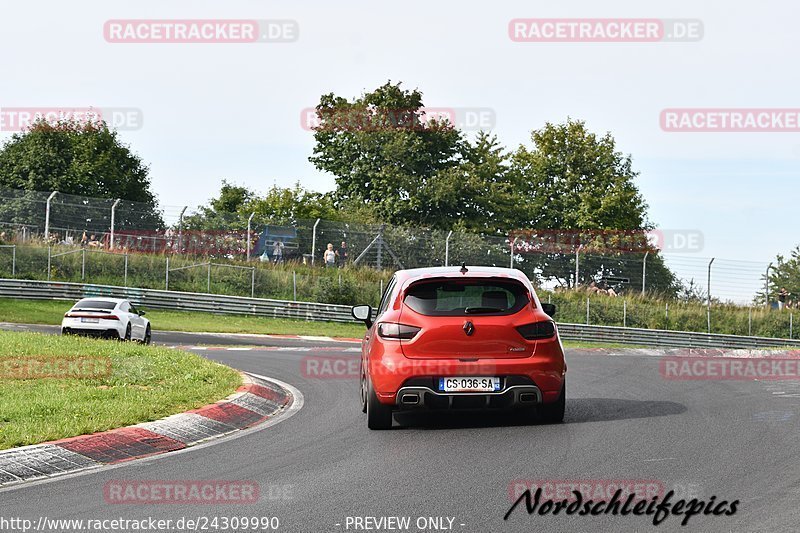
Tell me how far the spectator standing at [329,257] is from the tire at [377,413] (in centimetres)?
3093

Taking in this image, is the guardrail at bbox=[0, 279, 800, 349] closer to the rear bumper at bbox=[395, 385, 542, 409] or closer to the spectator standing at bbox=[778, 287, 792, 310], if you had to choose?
the spectator standing at bbox=[778, 287, 792, 310]

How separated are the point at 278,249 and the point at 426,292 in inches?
1229

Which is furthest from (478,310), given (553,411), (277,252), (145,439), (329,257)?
(277,252)

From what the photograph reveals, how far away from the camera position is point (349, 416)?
12.4 meters

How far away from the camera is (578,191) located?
7269cm

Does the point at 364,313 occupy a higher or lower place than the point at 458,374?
higher

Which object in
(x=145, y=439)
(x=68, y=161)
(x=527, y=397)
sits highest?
(x=68, y=161)

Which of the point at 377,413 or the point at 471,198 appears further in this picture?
the point at 471,198

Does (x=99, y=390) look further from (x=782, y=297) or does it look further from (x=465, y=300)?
(x=782, y=297)

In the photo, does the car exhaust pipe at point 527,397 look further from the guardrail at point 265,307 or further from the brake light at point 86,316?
the guardrail at point 265,307

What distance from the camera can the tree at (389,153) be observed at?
65312 millimetres

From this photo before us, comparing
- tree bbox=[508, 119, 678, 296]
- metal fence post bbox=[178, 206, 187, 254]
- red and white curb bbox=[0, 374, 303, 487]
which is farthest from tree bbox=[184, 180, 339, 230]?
red and white curb bbox=[0, 374, 303, 487]

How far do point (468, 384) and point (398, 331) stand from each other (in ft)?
2.93

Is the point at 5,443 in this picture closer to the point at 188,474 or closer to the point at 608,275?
the point at 188,474
